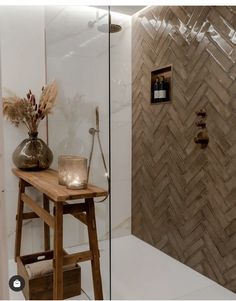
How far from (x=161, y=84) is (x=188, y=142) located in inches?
23.3

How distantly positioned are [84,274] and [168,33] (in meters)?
1.97

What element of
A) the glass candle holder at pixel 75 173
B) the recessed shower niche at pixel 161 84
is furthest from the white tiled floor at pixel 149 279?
the recessed shower niche at pixel 161 84

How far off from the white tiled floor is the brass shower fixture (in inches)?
38.5

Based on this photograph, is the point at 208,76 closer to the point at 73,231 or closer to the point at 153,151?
the point at 153,151

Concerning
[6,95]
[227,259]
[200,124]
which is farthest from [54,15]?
[227,259]

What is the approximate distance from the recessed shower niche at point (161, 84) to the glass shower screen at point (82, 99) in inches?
33.6

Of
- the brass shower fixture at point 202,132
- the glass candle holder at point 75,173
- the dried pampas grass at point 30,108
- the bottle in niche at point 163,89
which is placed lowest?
the glass candle holder at point 75,173

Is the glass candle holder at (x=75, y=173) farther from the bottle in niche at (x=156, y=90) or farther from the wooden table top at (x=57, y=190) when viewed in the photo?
the bottle in niche at (x=156, y=90)

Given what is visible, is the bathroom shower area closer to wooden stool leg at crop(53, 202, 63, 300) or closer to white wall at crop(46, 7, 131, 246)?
white wall at crop(46, 7, 131, 246)

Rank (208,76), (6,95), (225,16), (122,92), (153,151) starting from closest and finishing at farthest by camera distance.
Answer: (225,16) < (208,76) < (6,95) < (153,151) < (122,92)

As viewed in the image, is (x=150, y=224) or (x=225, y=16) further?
(x=150, y=224)

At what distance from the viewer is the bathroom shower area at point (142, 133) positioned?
1803mm

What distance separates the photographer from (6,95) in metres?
2.24

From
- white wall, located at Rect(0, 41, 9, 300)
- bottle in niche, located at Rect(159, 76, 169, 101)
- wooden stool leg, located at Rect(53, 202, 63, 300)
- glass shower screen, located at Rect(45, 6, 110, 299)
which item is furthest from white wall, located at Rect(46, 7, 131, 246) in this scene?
white wall, located at Rect(0, 41, 9, 300)
